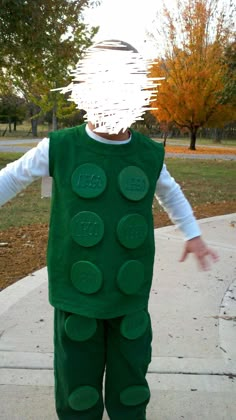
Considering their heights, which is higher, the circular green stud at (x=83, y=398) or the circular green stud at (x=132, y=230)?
the circular green stud at (x=132, y=230)

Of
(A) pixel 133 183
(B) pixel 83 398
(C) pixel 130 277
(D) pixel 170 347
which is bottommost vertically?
(D) pixel 170 347

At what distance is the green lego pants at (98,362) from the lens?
1.88 metres

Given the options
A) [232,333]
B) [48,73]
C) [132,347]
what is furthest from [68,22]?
[132,347]

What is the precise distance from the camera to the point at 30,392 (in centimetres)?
237

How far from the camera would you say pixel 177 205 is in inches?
81.3

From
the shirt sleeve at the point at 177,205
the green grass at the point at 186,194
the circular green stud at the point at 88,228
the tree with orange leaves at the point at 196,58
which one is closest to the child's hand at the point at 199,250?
the shirt sleeve at the point at 177,205

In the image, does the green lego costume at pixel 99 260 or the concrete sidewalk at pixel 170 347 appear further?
the concrete sidewalk at pixel 170 347

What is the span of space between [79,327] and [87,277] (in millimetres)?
198

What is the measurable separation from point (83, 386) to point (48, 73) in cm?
1333

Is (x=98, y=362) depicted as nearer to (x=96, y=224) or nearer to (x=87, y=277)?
(x=87, y=277)

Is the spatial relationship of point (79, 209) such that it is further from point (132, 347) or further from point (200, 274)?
point (200, 274)

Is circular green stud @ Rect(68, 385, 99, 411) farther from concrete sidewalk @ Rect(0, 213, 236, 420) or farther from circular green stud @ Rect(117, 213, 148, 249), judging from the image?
circular green stud @ Rect(117, 213, 148, 249)

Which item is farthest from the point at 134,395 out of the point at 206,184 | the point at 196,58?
the point at 196,58

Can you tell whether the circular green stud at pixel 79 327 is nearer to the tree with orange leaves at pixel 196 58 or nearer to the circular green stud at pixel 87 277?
the circular green stud at pixel 87 277
